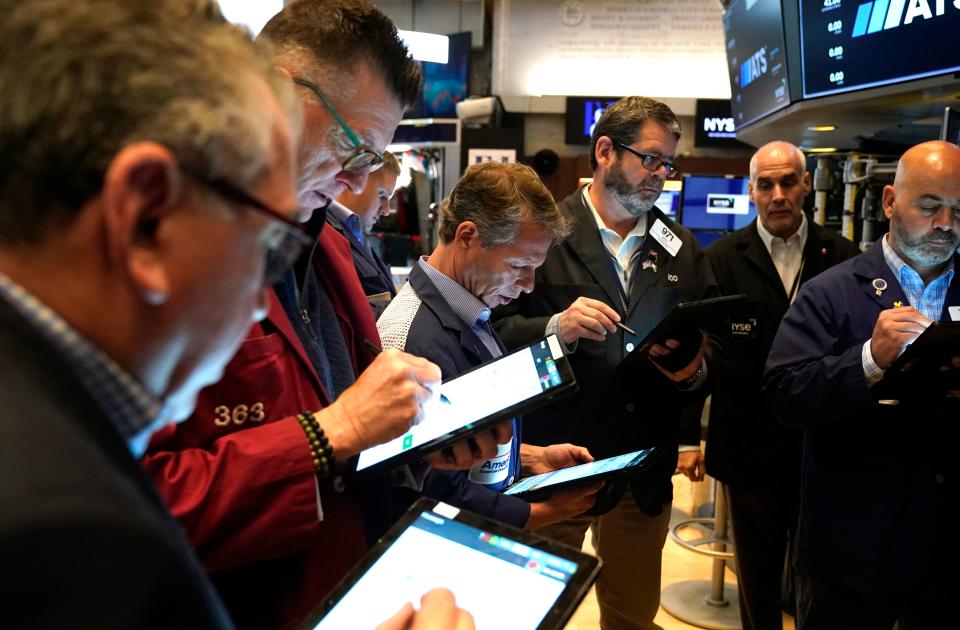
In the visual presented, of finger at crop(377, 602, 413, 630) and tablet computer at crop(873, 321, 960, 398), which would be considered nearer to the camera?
finger at crop(377, 602, 413, 630)

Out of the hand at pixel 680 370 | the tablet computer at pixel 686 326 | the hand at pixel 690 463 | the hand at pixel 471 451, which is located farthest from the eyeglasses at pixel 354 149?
the hand at pixel 690 463

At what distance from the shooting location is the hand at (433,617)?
783mm

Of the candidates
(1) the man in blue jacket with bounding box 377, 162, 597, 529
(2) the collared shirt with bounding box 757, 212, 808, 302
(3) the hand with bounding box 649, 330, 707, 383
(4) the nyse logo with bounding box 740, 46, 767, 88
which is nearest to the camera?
(1) the man in blue jacket with bounding box 377, 162, 597, 529

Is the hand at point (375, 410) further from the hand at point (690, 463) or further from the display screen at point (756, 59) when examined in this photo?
the display screen at point (756, 59)

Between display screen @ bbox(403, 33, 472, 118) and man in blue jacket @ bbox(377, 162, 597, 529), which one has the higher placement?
display screen @ bbox(403, 33, 472, 118)

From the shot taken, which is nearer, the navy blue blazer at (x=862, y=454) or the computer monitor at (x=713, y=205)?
the navy blue blazer at (x=862, y=454)

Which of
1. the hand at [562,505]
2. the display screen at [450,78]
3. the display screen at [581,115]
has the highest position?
the display screen at [450,78]

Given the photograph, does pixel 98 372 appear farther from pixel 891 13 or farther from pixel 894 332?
pixel 891 13

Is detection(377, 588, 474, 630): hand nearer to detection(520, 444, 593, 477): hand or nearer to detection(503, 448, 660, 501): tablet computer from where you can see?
detection(503, 448, 660, 501): tablet computer

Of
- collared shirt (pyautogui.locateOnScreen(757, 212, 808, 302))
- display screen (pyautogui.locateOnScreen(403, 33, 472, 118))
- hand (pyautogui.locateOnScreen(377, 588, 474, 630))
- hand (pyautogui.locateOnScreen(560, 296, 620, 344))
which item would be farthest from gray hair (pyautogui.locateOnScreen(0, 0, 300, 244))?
display screen (pyautogui.locateOnScreen(403, 33, 472, 118))

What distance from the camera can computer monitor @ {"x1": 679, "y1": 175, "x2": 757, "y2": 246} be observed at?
768 centimetres

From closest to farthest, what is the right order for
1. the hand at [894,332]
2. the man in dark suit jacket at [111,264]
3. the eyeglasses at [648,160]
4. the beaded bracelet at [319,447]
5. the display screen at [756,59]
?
1. the man in dark suit jacket at [111,264]
2. the beaded bracelet at [319,447]
3. the hand at [894,332]
4. the eyeglasses at [648,160]
5. the display screen at [756,59]

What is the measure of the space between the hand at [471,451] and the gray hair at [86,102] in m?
0.98

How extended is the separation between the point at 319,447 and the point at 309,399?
152 millimetres
